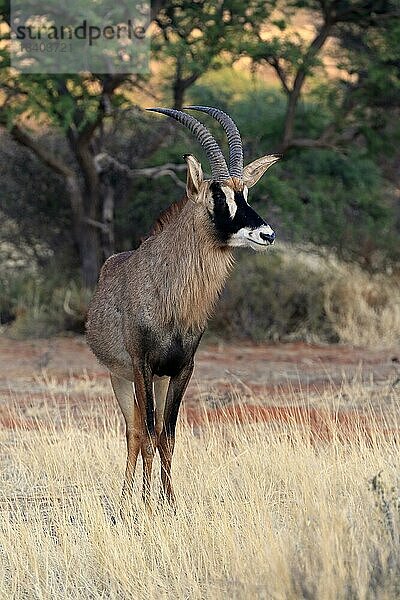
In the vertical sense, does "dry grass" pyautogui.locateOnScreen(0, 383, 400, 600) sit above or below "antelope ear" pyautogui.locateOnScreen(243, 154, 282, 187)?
below

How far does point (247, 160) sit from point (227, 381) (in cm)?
529

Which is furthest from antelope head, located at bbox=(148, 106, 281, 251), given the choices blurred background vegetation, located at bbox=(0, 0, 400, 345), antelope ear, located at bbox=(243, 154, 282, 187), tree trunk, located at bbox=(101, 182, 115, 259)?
tree trunk, located at bbox=(101, 182, 115, 259)

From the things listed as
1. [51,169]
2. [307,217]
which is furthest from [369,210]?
[51,169]

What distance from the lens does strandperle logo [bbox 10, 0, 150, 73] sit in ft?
51.1

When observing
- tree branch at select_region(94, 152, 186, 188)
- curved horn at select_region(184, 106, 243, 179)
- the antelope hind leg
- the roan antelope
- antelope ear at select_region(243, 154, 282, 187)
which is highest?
curved horn at select_region(184, 106, 243, 179)

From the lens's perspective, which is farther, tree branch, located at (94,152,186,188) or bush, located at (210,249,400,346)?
bush, located at (210,249,400,346)

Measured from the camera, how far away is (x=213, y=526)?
5711mm

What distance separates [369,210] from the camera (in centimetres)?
1939

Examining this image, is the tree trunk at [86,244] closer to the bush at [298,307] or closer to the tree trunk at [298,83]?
the bush at [298,307]

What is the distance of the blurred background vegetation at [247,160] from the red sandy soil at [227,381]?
0.81 meters

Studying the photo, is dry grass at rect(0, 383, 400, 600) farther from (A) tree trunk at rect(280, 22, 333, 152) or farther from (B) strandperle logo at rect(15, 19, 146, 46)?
(A) tree trunk at rect(280, 22, 333, 152)

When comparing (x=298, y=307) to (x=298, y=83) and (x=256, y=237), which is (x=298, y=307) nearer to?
(x=298, y=83)

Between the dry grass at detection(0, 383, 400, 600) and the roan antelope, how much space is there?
19.9 inches

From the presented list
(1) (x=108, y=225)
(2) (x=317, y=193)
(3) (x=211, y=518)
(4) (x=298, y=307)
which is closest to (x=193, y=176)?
(3) (x=211, y=518)
